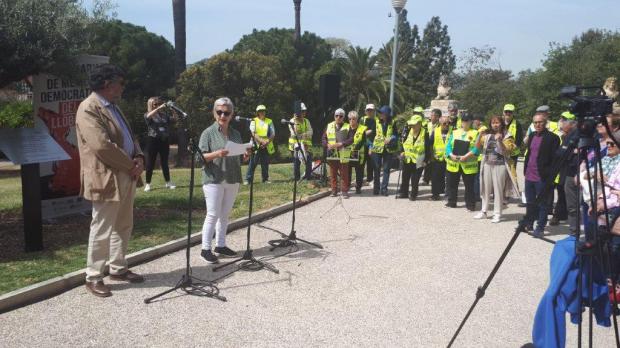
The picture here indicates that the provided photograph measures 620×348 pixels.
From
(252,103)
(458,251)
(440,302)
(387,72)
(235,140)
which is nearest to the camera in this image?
(440,302)

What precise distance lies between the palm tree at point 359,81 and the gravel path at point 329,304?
92.5ft

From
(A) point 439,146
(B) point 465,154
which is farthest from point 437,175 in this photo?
(B) point 465,154

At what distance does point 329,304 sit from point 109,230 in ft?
7.25

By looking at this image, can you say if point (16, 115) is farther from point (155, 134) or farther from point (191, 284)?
point (191, 284)

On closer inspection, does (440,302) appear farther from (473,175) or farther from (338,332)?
(473,175)

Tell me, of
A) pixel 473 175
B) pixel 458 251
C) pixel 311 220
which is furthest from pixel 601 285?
pixel 473 175

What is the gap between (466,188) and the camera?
9.25 meters

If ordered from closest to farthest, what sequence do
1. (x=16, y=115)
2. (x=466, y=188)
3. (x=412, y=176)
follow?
(x=466, y=188), (x=412, y=176), (x=16, y=115)

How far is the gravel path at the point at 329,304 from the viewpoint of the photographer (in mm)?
3922

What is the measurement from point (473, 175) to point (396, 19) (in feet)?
20.5

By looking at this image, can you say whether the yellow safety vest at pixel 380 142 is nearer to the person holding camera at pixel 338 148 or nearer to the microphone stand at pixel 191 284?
the person holding camera at pixel 338 148

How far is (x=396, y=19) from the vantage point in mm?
13586

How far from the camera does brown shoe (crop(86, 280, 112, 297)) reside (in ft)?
15.1

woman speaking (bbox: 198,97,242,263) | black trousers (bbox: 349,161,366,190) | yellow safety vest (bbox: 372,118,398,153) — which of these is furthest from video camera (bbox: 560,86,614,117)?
yellow safety vest (bbox: 372,118,398,153)
